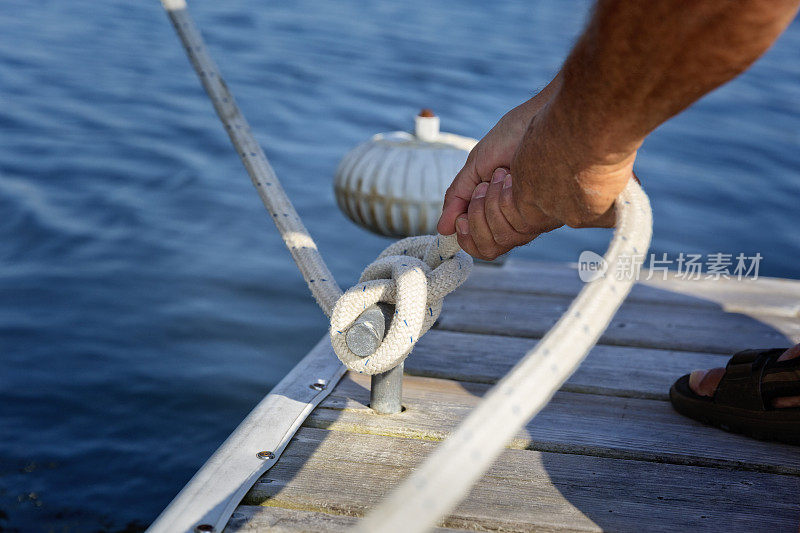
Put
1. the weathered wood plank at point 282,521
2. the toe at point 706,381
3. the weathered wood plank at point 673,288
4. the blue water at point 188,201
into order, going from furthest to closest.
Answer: the blue water at point 188,201 < the weathered wood plank at point 673,288 < the toe at point 706,381 < the weathered wood plank at point 282,521

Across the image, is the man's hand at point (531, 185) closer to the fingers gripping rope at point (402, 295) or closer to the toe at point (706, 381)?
the fingers gripping rope at point (402, 295)

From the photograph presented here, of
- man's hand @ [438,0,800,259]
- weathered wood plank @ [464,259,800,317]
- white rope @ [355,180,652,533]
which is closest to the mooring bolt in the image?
man's hand @ [438,0,800,259]

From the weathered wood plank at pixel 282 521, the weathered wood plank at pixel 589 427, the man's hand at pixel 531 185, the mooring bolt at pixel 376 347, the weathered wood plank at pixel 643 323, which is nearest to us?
the man's hand at pixel 531 185

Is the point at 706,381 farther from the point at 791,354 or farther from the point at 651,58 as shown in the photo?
the point at 651,58

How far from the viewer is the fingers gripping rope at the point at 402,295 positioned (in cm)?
134

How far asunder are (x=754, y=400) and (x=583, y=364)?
446mm

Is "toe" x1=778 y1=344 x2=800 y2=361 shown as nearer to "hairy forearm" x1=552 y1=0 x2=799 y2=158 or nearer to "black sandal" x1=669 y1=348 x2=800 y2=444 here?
"black sandal" x1=669 y1=348 x2=800 y2=444

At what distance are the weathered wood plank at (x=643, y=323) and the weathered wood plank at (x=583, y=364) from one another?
0.06 meters

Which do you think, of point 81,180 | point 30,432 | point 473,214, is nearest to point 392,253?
point 473,214

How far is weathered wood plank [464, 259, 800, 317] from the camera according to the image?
236 centimetres

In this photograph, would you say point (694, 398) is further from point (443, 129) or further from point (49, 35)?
point (49, 35)

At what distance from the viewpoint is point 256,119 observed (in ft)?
21.4

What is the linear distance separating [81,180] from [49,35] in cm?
408

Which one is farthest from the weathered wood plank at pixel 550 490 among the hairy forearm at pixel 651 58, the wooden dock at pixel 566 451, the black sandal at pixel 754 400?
the hairy forearm at pixel 651 58
